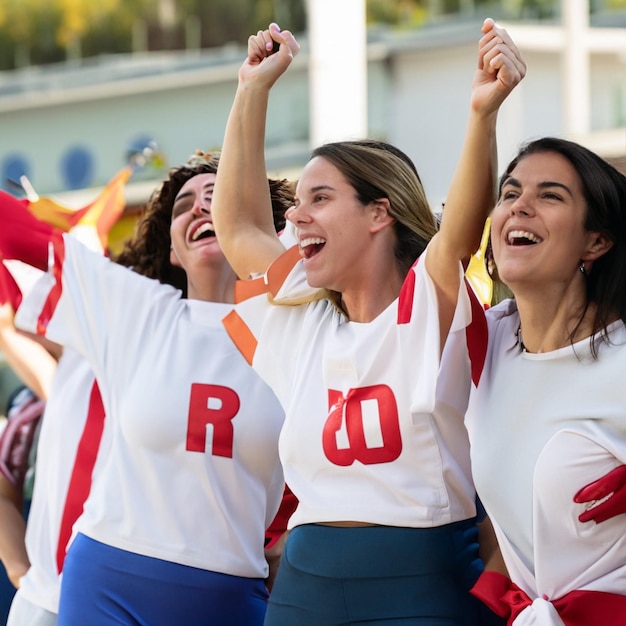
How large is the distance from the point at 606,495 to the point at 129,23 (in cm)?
3282

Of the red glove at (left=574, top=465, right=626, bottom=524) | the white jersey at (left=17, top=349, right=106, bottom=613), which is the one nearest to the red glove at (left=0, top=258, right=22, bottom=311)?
the white jersey at (left=17, top=349, right=106, bottom=613)

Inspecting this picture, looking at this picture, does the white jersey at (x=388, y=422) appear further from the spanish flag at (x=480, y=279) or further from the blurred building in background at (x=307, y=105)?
the blurred building in background at (x=307, y=105)

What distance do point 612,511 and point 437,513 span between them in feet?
1.24

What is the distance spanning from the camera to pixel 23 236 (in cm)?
351

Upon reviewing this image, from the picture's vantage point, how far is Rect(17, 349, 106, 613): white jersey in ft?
12.3

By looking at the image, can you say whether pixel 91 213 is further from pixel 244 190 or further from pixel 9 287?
pixel 244 190

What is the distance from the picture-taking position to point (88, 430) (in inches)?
148

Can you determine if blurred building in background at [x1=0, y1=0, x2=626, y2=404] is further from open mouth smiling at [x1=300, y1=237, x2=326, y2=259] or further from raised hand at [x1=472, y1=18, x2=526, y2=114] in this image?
raised hand at [x1=472, y1=18, x2=526, y2=114]

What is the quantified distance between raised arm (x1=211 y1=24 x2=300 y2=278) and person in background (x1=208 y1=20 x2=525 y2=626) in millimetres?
121

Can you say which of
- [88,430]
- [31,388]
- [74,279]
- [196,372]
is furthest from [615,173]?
[31,388]

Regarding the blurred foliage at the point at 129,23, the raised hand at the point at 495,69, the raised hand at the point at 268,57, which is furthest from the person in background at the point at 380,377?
the blurred foliage at the point at 129,23

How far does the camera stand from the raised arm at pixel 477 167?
7.95ft

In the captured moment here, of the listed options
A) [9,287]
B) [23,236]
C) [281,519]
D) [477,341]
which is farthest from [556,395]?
[9,287]

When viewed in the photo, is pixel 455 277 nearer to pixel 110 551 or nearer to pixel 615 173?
pixel 615 173
